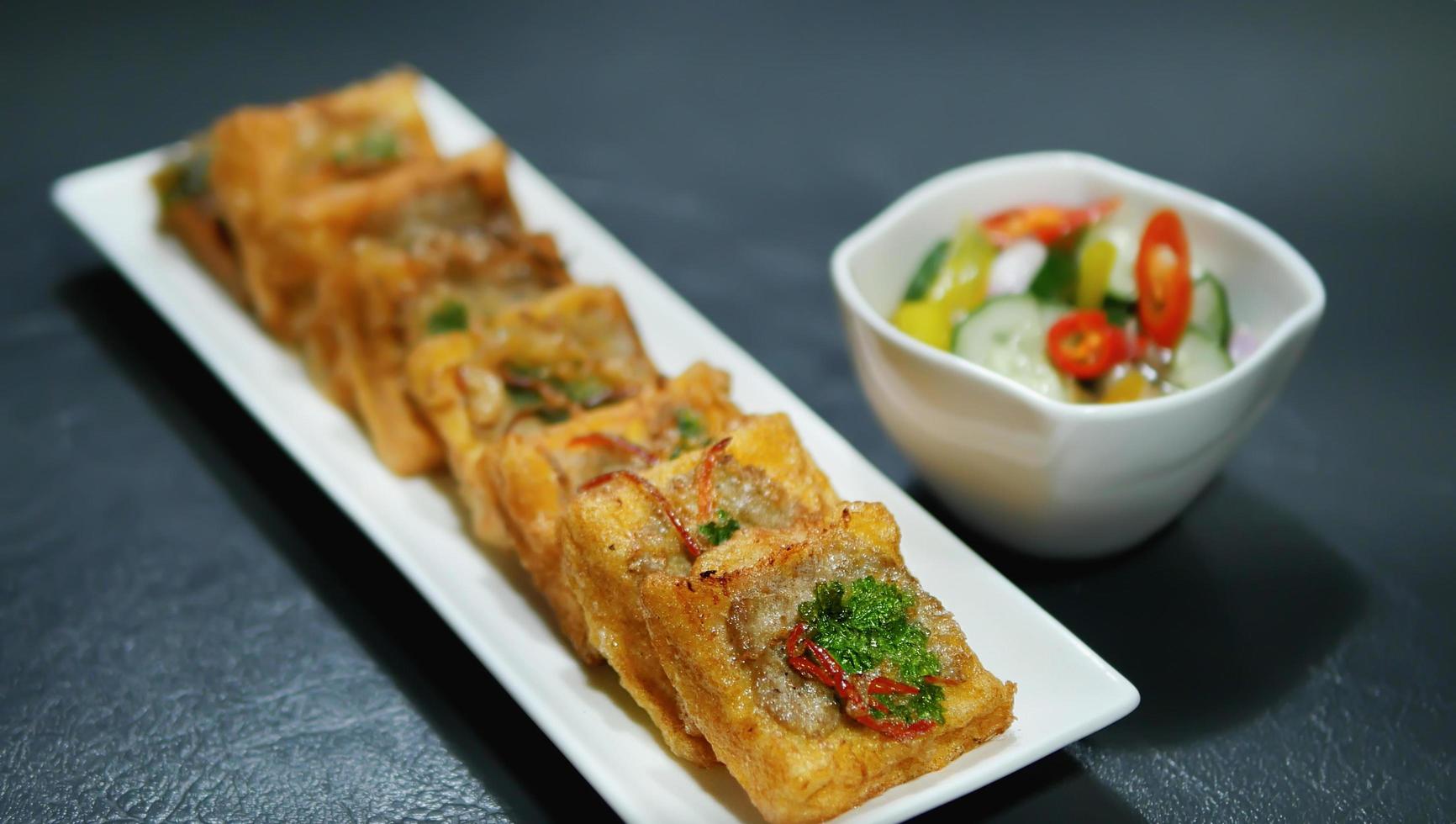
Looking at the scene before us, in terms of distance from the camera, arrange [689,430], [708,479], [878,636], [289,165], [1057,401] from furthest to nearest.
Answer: [289,165] → [689,430] → [1057,401] → [708,479] → [878,636]

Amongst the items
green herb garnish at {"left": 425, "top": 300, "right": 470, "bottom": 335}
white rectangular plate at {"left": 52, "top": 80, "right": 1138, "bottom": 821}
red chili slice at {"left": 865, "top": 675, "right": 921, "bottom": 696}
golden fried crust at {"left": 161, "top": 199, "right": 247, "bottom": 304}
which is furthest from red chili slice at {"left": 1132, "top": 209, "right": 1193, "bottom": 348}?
golden fried crust at {"left": 161, "top": 199, "right": 247, "bottom": 304}

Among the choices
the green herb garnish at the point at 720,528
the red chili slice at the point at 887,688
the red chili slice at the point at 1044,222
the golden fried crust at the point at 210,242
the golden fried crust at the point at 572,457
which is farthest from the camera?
the golden fried crust at the point at 210,242

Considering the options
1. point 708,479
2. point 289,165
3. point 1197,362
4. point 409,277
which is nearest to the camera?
point 708,479

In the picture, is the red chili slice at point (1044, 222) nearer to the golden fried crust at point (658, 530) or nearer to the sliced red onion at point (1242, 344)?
the sliced red onion at point (1242, 344)

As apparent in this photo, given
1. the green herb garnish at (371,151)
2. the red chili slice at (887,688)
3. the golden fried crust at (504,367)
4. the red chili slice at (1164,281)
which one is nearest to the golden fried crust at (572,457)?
the golden fried crust at (504,367)

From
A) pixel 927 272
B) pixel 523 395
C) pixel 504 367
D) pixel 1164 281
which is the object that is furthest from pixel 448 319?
pixel 1164 281

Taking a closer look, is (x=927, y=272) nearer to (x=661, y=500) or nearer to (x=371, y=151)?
(x=661, y=500)
